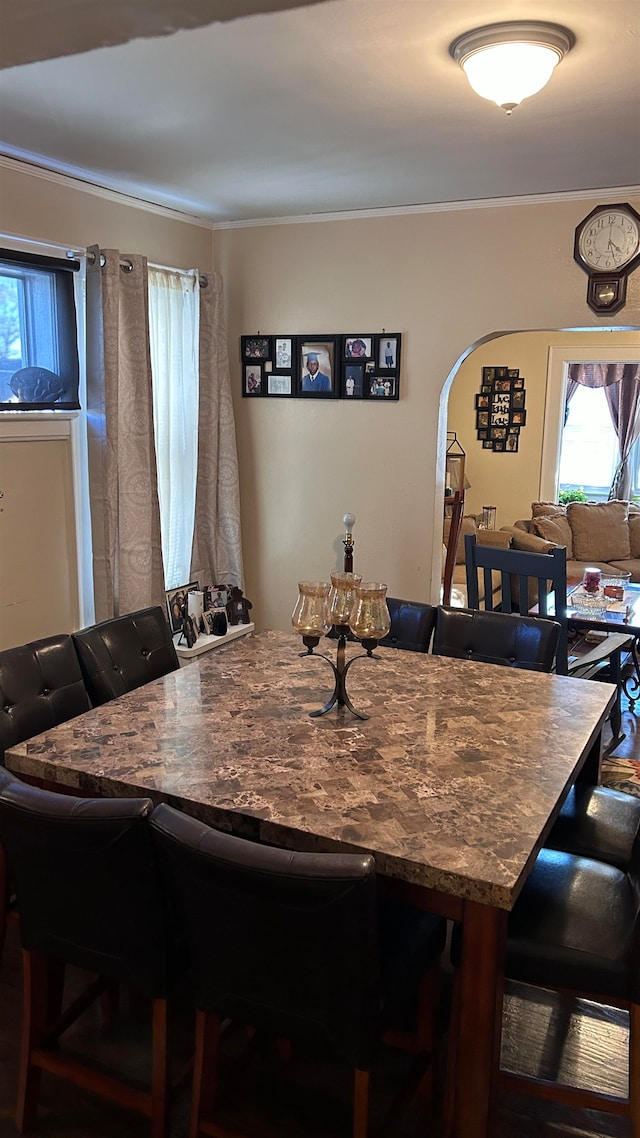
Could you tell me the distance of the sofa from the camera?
6.69m

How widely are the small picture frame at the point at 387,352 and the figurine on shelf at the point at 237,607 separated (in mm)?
1431

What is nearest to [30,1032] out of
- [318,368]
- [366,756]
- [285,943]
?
[285,943]

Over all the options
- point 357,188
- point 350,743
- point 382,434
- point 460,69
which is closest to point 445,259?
point 357,188

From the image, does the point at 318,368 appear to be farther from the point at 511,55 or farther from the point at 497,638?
the point at 511,55

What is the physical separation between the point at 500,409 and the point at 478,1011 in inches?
270

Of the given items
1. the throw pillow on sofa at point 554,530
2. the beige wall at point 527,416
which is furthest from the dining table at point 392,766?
the beige wall at point 527,416

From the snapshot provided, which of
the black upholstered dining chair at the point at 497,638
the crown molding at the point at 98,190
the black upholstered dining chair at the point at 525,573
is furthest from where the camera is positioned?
the black upholstered dining chair at the point at 525,573

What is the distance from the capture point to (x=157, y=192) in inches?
153

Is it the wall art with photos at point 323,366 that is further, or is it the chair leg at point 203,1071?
the wall art with photos at point 323,366

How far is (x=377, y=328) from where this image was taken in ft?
13.9

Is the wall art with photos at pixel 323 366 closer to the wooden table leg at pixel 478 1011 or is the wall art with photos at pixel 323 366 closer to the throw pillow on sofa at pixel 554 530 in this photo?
the throw pillow on sofa at pixel 554 530

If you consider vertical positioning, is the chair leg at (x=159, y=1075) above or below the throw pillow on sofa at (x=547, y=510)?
below

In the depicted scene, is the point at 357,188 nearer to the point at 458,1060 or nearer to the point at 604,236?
the point at 604,236

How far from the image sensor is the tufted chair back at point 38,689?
236cm
